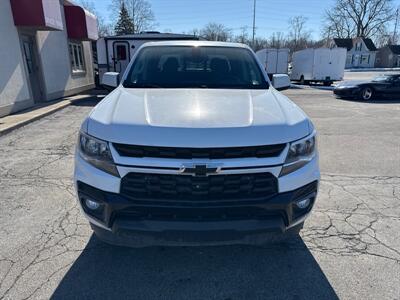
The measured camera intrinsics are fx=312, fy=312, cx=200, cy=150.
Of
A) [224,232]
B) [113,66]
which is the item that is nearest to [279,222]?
[224,232]

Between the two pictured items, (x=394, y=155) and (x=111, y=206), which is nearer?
(x=111, y=206)

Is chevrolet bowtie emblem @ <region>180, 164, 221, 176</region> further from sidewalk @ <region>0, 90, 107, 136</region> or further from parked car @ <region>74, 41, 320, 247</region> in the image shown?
sidewalk @ <region>0, 90, 107, 136</region>

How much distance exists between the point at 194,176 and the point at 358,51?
7917cm

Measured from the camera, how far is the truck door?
46.6 feet

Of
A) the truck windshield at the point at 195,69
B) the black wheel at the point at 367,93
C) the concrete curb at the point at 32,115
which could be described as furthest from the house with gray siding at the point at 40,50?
the black wheel at the point at 367,93

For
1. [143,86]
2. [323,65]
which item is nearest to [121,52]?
[143,86]

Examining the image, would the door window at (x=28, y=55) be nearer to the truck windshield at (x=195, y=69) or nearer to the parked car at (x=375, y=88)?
the truck windshield at (x=195, y=69)

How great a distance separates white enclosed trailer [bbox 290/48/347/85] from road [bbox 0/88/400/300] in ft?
65.5

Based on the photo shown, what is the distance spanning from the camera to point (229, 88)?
3332 mm

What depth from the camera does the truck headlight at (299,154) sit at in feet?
7.34

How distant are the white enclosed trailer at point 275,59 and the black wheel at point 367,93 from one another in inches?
435

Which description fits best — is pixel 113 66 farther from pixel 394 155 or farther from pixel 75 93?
pixel 394 155

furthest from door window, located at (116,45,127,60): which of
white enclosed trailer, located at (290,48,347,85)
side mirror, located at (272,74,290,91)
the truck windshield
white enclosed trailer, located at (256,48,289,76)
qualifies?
white enclosed trailer, located at (290,48,347,85)

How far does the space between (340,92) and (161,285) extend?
48.8 ft
